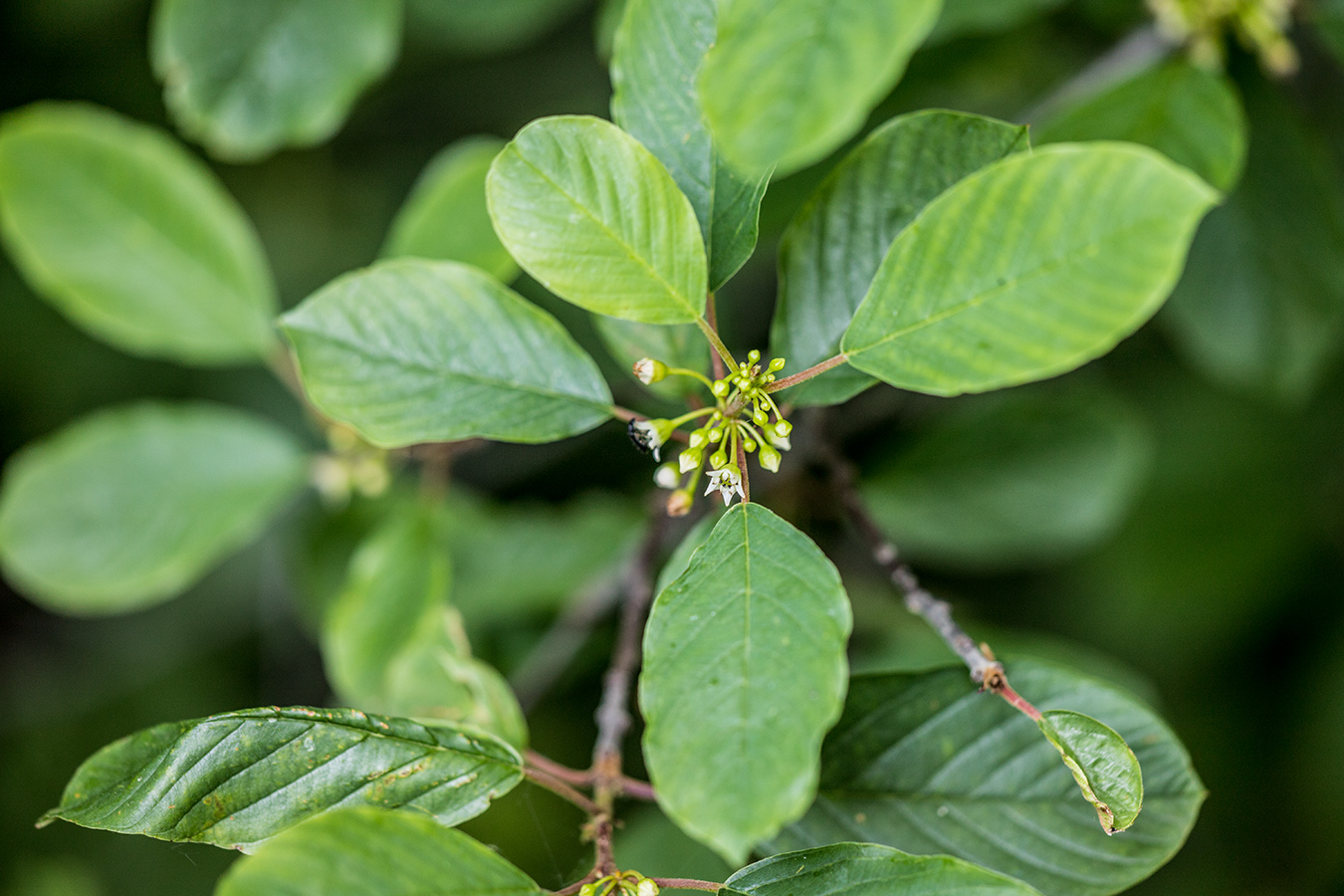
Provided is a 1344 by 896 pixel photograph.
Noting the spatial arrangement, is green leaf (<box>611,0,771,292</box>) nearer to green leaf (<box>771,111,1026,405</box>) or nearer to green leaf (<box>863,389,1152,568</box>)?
A: green leaf (<box>771,111,1026,405</box>)

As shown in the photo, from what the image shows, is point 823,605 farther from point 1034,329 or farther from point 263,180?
point 263,180

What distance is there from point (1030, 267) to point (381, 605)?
90 cm

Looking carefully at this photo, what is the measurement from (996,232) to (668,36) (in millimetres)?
296

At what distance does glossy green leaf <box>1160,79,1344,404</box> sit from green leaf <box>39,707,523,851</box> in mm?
1289

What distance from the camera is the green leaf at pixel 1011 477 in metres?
1.42

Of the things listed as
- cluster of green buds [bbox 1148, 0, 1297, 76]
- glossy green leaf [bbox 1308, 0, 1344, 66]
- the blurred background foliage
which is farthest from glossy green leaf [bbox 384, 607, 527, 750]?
glossy green leaf [bbox 1308, 0, 1344, 66]

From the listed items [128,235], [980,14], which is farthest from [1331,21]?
[128,235]

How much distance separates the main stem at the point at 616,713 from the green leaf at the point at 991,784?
0.16 metres

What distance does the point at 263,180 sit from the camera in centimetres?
232

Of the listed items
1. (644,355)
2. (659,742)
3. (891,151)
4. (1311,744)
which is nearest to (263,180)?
(644,355)

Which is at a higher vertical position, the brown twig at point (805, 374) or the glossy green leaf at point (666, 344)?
the glossy green leaf at point (666, 344)

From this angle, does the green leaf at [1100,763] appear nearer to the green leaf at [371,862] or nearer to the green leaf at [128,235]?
the green leaf at [371,862]

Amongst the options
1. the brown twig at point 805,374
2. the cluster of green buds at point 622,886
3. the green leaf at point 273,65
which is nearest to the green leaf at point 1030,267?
the brown twig at point 805,374

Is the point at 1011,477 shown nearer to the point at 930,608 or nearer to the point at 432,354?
the point at 930,608
